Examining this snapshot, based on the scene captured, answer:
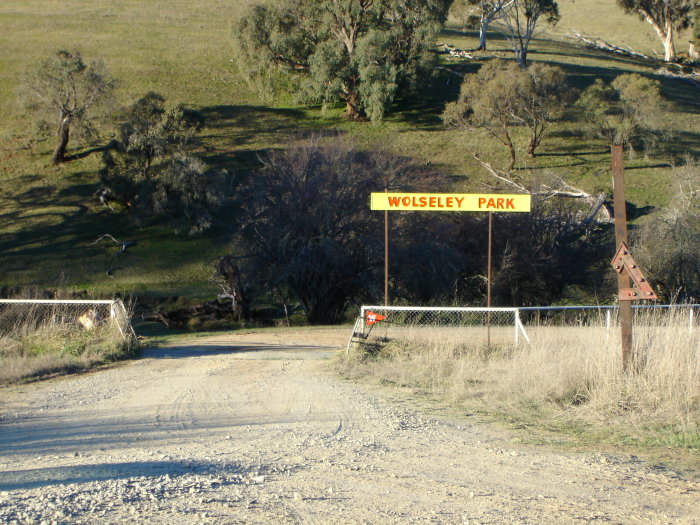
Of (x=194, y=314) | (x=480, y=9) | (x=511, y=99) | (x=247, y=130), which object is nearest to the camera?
(x=194, y=314)

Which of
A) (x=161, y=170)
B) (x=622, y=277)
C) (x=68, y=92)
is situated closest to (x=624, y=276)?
(x=622, y=277)

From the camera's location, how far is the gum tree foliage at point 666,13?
69.6m

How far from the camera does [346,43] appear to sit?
51.2 m

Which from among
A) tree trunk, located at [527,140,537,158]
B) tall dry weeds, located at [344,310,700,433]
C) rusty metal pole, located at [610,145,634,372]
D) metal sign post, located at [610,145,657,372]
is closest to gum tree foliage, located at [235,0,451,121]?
tree trunk, located at [527,140,537,158]

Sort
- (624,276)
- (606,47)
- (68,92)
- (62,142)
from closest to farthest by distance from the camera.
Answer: (624,276) < (68,92) < (62,142) < (606,47)

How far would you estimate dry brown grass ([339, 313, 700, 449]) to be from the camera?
9562 mm

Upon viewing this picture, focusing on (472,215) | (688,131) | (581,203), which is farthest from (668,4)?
(472,215)

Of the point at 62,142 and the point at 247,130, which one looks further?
the point at 247,130

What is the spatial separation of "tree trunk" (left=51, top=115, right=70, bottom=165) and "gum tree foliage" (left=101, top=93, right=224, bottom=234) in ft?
11.7

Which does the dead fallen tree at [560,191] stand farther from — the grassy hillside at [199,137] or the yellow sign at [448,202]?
the yellow sign at [448,202]

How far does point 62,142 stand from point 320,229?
25532 millimetres

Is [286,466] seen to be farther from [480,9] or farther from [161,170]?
[480,9]

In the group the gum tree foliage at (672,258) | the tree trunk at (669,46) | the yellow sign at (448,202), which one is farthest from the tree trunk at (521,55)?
the yellow sign at (448,202)

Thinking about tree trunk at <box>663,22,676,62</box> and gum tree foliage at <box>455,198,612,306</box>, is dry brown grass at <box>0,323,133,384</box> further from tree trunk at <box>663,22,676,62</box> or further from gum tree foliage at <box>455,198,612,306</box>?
tree trunk at <box>663,22,676,62</box>
